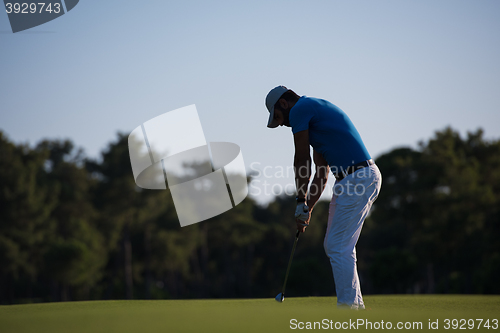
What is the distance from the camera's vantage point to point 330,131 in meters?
4.74

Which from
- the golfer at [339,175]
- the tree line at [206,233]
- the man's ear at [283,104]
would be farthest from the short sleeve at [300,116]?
the tree line at [206,233]

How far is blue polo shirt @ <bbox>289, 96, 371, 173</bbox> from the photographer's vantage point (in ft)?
15.4

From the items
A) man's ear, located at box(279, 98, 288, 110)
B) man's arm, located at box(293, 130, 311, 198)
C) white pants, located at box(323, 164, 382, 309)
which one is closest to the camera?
white pants, located at box(323, 164, 382, 309)

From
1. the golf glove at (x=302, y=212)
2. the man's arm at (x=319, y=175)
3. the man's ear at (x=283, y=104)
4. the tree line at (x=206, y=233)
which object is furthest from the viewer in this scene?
the tree line at (x=206, y=233)

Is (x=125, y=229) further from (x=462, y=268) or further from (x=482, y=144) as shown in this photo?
(x=482, y=144)

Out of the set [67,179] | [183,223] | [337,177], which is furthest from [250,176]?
[337,177]

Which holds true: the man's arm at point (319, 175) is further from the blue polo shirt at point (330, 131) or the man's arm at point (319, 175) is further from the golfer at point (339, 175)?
the blue polo shirt at point (330, 131)

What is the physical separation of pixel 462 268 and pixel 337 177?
97.9 feet

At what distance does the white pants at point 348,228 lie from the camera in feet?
14.3

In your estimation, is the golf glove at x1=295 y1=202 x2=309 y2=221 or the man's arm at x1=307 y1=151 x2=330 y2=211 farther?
the man's arm at x1=307 y1=151 x2=330 y2=211

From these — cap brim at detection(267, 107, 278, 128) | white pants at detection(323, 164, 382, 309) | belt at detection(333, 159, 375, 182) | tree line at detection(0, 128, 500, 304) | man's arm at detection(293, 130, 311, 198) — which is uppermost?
cap brim at detection(267, 107, 278, 128)

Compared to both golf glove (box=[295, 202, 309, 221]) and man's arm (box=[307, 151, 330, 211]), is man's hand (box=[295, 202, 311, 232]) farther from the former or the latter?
man's arm (box=[307, 151, 330, 211])

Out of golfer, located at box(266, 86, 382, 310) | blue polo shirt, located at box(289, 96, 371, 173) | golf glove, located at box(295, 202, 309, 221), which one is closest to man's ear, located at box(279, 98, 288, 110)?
golfer, located at box(266, 86, 382, 310)

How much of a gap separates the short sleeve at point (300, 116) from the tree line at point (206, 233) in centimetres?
2653
